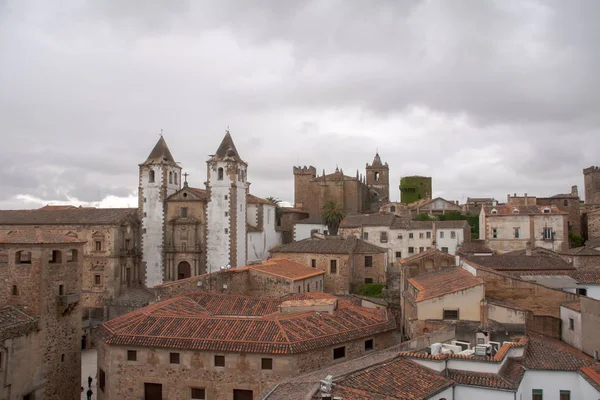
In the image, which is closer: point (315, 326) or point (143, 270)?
point (315, 326)

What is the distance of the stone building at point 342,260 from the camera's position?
1737 inches

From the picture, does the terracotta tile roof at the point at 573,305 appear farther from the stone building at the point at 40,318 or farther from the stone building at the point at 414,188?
the stone building at the point at 414,188

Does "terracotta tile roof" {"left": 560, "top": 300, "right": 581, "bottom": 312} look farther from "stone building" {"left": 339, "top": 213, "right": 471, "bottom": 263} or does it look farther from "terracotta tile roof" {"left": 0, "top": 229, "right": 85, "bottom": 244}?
"terracotta tile roof" {"left": 0, "top": 229, "right": 85, "bottom": 244}

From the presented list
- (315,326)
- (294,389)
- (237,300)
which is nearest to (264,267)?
(237,300)

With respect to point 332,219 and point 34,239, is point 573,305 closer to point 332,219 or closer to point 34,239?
point 34,239

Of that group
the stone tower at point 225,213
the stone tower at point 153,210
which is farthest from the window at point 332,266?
the stone tower at point 153,210

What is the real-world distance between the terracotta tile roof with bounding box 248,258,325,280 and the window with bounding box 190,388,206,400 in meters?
15.2

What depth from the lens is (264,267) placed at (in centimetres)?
3938

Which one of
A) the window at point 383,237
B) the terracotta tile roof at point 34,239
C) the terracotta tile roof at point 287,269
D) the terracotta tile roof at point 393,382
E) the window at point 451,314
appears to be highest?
the terracotta tile roof at point 34,239

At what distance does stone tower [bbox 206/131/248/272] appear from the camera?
158ft

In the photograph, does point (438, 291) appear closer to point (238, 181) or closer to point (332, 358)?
point (332, 358)

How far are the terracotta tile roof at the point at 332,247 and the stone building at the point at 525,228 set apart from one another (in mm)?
12166

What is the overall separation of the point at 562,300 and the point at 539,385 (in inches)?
392

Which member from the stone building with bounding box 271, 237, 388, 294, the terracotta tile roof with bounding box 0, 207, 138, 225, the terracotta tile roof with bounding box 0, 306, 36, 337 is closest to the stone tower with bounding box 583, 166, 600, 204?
the stone building with bounding box 271, 237, 388, 294
